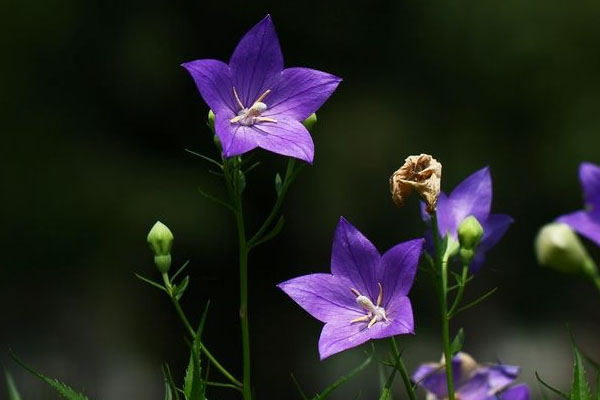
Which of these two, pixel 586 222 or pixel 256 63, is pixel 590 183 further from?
pixel 256 63

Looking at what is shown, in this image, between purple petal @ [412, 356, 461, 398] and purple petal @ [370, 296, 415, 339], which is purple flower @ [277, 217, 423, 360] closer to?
purple petal @ [370, 296, 415, 339]

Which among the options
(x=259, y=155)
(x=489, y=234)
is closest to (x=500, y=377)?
(x=489, y=234)

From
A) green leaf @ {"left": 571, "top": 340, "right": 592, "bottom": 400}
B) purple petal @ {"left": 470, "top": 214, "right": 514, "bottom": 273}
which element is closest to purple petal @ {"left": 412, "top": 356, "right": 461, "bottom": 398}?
purple petal @ {"left": 470, "top": 214, "right": 514, "bottom": 273}

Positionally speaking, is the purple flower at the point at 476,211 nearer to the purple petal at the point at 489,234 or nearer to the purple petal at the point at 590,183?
the purple petal at the point at 489,234

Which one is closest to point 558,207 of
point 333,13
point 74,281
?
point 333,13

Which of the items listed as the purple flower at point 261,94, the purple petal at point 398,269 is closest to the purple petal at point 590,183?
the purple petal at point 398,269

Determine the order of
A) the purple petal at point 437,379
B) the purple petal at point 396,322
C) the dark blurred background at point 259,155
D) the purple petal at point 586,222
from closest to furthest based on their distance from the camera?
the purple petal at point 586,222, the purple petal at point 396,322, the purple petal at point 437,379, the dark blurred background at point 259,155

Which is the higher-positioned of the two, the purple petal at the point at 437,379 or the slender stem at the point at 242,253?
the slender stem at the point at 242,253

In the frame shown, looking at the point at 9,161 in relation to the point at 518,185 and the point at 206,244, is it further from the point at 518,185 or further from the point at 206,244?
the point at 518,185
